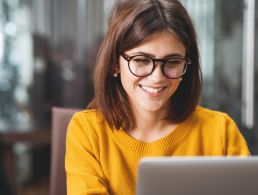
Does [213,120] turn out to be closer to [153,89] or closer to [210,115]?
[210,115]

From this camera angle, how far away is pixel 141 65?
3.86 feet

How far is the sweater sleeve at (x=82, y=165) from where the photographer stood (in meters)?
1.16

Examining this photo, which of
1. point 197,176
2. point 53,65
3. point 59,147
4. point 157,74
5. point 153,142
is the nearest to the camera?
point 197,176

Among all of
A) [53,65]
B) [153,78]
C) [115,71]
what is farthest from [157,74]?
[53,65]

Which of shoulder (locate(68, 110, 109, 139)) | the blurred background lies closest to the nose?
shoulder (locate(68, 110, 109, 139))

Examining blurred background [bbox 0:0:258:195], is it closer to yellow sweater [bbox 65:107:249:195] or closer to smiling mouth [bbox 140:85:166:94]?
yellow sweater [bbox 65:107:249:195]

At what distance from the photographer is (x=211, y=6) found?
3314 millimetres

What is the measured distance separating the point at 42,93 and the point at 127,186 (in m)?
2.44

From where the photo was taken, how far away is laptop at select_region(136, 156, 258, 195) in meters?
0.81

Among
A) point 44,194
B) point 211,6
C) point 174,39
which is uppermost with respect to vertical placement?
point 211,6

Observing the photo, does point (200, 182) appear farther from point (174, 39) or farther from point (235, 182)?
point (174, 39)

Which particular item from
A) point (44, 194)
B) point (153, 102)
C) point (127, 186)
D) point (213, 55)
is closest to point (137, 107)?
point (153, 102)

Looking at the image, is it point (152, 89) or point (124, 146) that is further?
point (124, 146)

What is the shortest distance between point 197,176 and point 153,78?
1.32 feet
